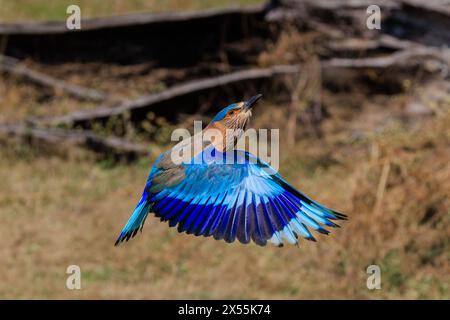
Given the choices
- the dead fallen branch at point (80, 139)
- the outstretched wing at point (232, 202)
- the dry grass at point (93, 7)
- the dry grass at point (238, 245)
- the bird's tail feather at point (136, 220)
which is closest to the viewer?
the outstretched wing at point (232, 202)

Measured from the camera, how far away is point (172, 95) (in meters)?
11.6

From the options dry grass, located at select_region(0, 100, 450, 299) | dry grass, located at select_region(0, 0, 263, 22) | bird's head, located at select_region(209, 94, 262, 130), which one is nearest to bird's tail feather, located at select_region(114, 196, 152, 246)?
bird's head, located at select_region(209, 94, 262, 130)

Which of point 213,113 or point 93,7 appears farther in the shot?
point 93,7

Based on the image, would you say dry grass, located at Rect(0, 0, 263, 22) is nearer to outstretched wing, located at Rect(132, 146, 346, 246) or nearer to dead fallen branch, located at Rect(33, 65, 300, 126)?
dead fallen branch, located at Rect(33, 65, 300, 126)

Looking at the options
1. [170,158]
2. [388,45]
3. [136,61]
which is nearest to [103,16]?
[136,61]

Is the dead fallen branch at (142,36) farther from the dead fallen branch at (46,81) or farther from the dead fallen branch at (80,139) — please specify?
the dead fallen branch at (80,139)

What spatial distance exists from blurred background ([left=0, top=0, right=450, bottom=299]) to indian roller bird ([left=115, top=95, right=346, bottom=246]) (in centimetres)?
321

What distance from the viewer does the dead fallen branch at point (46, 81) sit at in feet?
38.5

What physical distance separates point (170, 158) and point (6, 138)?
5.50m

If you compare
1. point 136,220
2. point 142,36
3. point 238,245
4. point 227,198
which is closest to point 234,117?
point 227,198

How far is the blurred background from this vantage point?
9367 millimetres

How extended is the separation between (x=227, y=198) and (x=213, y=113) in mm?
6040

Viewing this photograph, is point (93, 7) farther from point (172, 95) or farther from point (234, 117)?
point (234, 117)

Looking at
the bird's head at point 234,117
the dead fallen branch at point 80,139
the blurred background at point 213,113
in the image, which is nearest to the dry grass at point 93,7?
the blurred background at point 213,113
